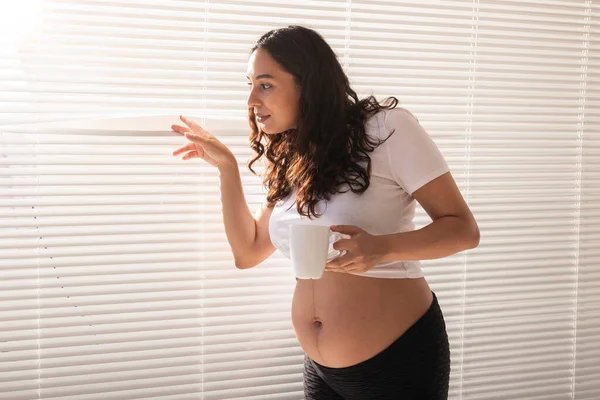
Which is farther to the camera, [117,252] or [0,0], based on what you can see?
[117,252]

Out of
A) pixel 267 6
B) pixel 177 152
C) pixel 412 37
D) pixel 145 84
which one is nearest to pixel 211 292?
pixel 177 152

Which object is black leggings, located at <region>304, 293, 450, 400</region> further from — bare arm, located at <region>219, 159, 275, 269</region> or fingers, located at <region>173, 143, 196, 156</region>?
fingers, located at <region>173, 143, 196, 156</region>

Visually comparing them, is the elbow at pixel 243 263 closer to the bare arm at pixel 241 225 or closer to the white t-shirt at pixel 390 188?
the bare arm at pixel 241 225

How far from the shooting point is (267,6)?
220 cm

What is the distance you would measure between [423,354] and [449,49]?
1082 mm

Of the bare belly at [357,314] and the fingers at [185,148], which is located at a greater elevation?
the fingers at [185,148]

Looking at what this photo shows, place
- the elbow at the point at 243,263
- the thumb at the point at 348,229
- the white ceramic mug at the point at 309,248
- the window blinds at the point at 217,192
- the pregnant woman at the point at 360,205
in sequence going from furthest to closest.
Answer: the elbow at the point at 243,263 < the window blinds at the point at 217,192 < the pregnant woman at the point at 360,205 < the thumb at the point at 348,229 < the white ceramic mug at the point at 309,248

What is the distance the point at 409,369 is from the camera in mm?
1833

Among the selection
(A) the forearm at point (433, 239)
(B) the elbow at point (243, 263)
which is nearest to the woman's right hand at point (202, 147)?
(B) the elbow at point (243, 263)

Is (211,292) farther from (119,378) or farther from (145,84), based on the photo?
(145,84)

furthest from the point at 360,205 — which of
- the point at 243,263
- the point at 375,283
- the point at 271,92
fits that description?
the point at 243,263

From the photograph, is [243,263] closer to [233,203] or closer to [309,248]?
[233,203]

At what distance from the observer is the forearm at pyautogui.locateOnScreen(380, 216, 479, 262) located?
173 cm

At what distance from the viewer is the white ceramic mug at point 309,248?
158 cm
